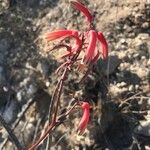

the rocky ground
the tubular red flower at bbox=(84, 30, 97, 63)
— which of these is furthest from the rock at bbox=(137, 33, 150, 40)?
the tubular red flower at bbox=(84, 30, 97, 63)

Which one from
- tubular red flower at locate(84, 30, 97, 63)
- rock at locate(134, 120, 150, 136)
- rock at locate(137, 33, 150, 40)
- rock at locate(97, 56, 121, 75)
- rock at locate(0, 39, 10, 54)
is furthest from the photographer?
rock at locate(0, 39, 10, 54)

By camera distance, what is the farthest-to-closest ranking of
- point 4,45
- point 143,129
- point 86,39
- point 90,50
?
point 4,45 → point 143,129 → point 86,39 → point 90,50

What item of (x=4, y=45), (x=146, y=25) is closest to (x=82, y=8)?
(x=146, y=25)

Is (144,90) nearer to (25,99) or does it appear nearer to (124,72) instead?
(124,72)

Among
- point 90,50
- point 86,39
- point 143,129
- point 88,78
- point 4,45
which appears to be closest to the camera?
point 90,50

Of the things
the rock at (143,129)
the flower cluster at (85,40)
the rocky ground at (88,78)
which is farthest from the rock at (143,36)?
the flower cluster at (85,40)

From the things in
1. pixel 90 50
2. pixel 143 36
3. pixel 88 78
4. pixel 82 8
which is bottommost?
pixel 88 78

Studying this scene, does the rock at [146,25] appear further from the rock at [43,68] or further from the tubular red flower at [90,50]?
the tubular red flower at [90,50]

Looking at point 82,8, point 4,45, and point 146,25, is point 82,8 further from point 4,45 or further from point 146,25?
point 4,45

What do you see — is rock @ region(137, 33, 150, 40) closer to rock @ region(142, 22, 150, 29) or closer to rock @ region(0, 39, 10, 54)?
rock @ region(142, 22, 150, 29)
